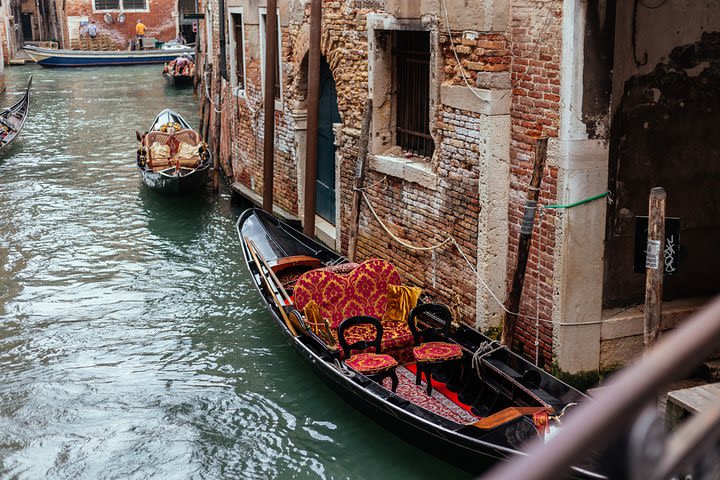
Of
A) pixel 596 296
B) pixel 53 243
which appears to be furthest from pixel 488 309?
pixel 53 243

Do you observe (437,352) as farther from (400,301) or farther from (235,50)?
(235,50)

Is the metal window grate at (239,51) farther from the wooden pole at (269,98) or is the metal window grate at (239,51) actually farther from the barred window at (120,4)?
the barred window at (120,4)

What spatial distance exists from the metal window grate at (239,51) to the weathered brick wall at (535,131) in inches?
237

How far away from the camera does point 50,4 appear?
112 feet

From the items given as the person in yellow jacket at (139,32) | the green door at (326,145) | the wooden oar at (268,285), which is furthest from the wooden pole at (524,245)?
the person in yellow jacket at (139,32)

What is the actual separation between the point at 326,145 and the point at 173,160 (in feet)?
Answer: 10.5

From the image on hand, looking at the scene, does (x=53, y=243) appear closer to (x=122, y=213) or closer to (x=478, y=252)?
(x=122, y=213)

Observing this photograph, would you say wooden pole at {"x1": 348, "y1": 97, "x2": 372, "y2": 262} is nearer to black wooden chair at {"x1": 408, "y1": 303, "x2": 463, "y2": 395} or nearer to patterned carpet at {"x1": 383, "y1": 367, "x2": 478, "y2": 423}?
black wooden chair at {"x1": 408, "y1": 303, "x2": 463, "y2": 395}

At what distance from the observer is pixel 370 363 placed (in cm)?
524

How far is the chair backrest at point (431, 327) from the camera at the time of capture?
5.52m

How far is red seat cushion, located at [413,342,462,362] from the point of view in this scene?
5.16 metres

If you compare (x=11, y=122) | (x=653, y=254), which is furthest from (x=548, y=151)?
(x=11, y=122)

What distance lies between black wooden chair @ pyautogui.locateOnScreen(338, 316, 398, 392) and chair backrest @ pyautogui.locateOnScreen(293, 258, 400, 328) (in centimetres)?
17

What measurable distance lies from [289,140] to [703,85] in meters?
4.64
